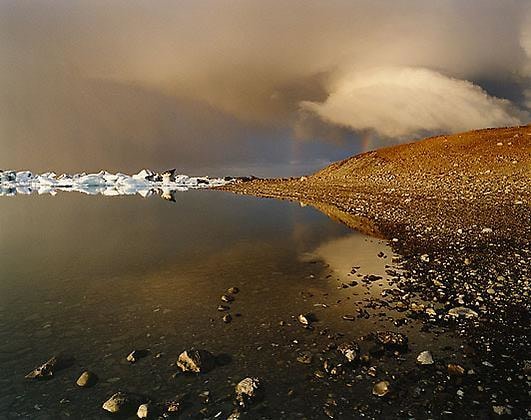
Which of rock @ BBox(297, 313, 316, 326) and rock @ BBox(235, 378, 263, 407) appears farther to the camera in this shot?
rock @ BBox(297, 313, 316, 326)

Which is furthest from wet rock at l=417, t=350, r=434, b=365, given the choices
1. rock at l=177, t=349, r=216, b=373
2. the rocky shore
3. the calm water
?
rock at l=177, t=349, r=216, b=373

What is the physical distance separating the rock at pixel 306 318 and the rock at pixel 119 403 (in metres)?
5.35

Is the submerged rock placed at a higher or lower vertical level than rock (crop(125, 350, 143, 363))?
lower

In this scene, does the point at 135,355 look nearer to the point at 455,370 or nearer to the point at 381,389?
the point at 381,389

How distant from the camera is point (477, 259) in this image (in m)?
15.9

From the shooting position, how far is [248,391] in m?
7.41

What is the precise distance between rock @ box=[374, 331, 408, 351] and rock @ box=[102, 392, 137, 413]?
242 inches

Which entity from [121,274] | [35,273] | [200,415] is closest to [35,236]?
[35,273]

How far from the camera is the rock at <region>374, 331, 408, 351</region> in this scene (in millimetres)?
9156

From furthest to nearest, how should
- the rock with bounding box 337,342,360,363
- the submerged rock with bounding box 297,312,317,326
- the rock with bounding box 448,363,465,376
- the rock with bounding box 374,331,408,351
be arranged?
1. the submerged rock with bounding box 297,312,317,326
2. the rock with bounding box 374,331,408,351
3. the rock with bounding box 337,342,360,363
4. the rock with bounding box 448,363,465,376

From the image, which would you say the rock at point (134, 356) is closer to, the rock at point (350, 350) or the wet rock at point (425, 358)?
the rock at point (350, 350)

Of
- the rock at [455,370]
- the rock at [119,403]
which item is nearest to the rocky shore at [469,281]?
the rock at [455,370]

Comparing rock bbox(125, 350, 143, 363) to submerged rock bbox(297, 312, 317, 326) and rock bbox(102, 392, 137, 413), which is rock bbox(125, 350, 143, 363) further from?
submerged rock bbox(297, 312, 317, 326)

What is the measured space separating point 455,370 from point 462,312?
10.8 feet
